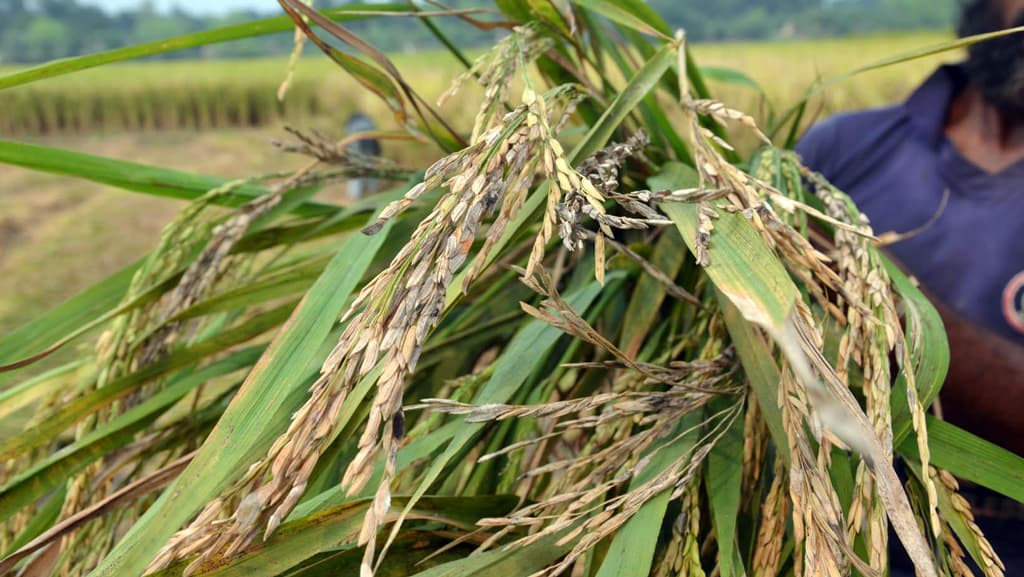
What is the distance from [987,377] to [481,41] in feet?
207

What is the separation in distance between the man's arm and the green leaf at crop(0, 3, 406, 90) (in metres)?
0.80

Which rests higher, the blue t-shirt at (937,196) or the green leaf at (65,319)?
the green leaf at (65,319)

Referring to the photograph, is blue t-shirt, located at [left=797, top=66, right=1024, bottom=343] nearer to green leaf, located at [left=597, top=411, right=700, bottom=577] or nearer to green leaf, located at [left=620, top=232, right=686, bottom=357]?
green leaf, located at [left=620, top=232, right=686, bottom=357]

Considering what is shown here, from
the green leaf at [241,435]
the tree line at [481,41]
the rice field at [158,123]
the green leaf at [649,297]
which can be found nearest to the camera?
the green leaf at [241,435]

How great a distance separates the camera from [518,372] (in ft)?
2.14

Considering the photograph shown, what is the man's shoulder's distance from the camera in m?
1.51

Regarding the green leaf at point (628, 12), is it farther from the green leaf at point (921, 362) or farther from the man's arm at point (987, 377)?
the man's arm at point (987, 377)

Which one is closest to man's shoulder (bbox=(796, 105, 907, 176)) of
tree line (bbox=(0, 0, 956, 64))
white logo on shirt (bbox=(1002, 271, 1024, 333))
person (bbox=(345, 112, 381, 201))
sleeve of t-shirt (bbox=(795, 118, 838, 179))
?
sleeve of t-shirt (bbox=(795, 118, 838, 179))

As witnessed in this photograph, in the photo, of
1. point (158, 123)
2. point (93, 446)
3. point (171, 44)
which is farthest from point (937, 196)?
point (158, 123)

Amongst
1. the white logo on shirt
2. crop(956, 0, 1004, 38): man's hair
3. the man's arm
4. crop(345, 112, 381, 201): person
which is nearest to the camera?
the man's arm

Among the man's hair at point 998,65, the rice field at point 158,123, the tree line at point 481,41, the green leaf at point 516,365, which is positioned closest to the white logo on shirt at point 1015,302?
the man's hair at point 998,65

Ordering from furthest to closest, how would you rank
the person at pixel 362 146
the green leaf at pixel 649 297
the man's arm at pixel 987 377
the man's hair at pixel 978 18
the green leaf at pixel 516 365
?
the person at pixel 362 146, the man's hair at pixel 978 18, the man's arm at pixel 987 377, the green leaf at pixel 649 297, the green leaf at pixel 516 365

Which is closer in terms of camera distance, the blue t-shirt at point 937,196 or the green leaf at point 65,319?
the green leaf at point 65,319

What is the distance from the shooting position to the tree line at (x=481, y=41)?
64.7 m
